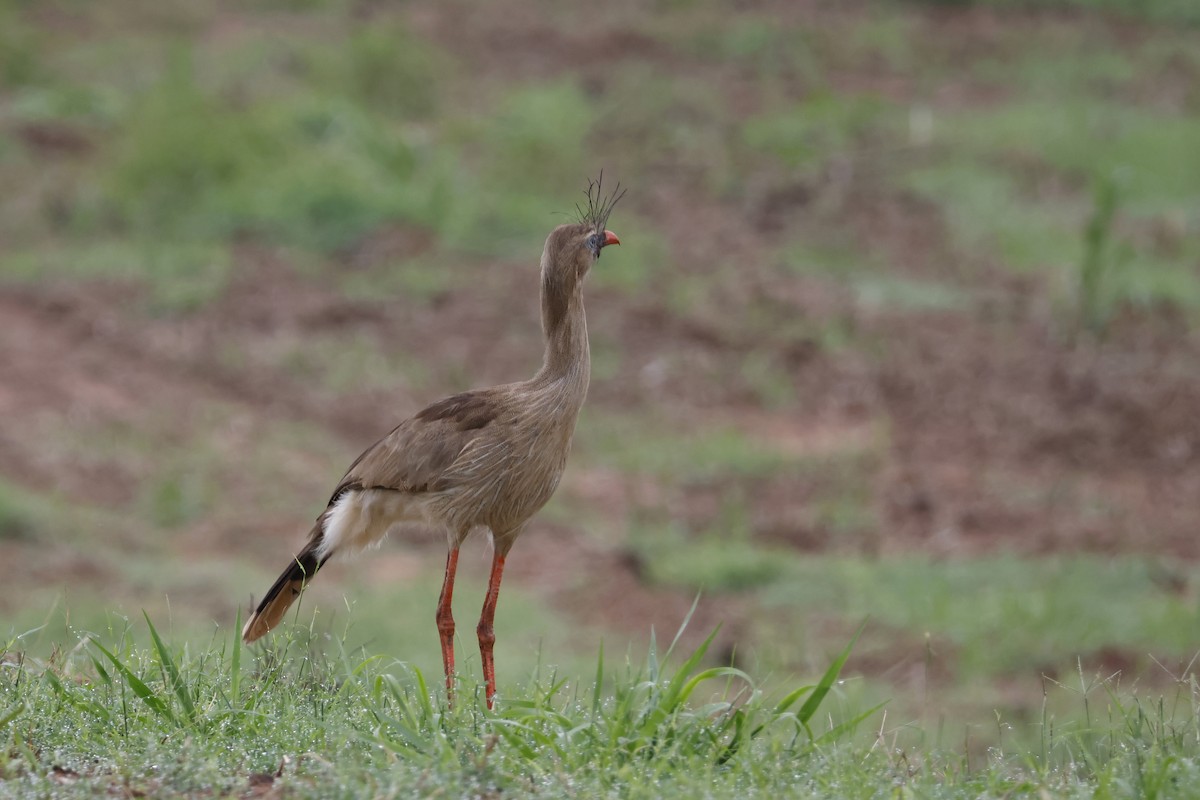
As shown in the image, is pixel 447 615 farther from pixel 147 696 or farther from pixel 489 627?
pixel 147 696

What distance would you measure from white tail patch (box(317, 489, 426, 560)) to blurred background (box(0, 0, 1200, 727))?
0.61 metres

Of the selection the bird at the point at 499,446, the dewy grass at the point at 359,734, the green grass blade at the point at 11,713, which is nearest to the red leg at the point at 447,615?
the bird at the point at 499,446

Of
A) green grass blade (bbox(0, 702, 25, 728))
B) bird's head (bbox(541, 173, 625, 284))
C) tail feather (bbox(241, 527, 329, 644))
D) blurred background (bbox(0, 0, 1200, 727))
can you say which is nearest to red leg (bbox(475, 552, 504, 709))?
blurred background (bbox(0, 0, 1200, 727))

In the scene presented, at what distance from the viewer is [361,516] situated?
432cm

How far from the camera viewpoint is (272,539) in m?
7.71

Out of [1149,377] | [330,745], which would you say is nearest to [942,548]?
[1149,377]

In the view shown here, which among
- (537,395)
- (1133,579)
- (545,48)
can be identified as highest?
(545,48)

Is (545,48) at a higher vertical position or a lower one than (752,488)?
higher

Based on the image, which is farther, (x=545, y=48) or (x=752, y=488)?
(x=545, y=48)

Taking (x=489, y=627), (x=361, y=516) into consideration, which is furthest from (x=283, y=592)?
(x=489, y=627)

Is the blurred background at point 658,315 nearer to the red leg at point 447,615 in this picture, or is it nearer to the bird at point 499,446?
the red leg at point 447,615

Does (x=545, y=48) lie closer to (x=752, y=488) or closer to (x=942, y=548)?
(x=752, y=488)

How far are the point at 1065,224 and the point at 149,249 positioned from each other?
671 cm

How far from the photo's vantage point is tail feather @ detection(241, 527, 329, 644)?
4.20 metres
